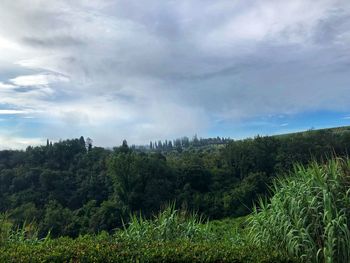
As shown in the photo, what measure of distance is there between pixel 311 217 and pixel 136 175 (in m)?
30.2

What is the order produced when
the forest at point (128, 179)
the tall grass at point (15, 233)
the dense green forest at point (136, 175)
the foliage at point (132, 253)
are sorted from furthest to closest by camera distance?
the dense green forest at point (136, 175) < the forest at point (128, 179) < the tall grass at point (15, 233) < the foliage at point (132, 253)

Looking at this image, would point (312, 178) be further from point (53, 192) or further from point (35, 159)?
point (35, 159)

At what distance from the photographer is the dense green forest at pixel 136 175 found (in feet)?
77.0

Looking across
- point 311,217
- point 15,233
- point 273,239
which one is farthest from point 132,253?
point 15,233

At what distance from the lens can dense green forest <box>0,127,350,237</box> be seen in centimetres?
2347

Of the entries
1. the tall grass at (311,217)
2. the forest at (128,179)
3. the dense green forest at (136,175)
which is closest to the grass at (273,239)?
the tall grass at (311,217)

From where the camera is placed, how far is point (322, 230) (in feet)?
12.5

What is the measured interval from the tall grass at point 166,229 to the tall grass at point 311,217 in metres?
0.81

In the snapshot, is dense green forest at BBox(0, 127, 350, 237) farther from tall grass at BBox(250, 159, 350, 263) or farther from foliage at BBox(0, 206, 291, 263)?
foliage at BBox(0, 206, 291, 263)

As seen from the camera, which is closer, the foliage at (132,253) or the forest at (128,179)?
the foliage at (132,253)

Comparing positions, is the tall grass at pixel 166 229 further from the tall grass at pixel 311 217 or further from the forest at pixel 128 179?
the forest at pixel 128 179

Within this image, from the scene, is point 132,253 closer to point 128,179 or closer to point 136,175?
point 128,179

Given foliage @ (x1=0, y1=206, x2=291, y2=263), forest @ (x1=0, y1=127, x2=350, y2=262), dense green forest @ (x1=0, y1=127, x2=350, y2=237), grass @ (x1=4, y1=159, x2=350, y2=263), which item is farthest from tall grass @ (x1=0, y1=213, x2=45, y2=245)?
dense green forest @ (x1=0, y1=127, x2=350, y2=237)

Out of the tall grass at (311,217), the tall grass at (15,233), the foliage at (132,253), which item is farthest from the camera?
the tall grass at (15,233)
